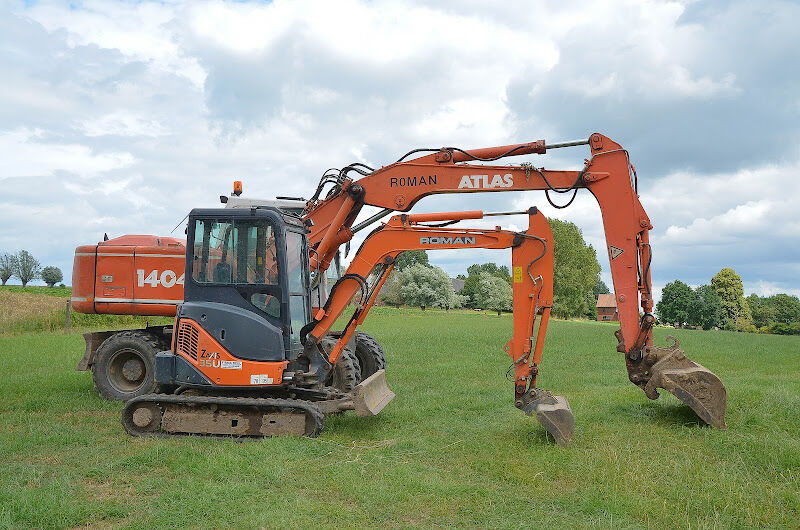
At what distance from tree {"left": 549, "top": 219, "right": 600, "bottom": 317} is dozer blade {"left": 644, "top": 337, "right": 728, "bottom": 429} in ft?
186

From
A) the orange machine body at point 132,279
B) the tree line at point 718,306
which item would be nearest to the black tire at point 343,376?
the orange machine body at point 132,279

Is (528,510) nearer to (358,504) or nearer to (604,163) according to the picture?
(358,504)

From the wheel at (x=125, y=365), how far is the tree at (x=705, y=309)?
68.6 metres

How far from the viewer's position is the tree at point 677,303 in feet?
232

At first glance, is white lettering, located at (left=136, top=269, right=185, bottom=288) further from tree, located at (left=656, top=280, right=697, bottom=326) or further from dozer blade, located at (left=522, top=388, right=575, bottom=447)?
tree, located at (left=656, top=280, right=697, bottom=326)

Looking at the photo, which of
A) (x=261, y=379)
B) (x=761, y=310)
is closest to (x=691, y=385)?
(x=261, y=379)

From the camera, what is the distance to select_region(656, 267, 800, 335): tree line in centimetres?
6988

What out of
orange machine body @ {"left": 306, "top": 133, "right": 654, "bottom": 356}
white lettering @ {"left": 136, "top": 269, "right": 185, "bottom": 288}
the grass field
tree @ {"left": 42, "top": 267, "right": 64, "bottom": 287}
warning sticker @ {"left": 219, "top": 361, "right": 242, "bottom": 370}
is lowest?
the grass field

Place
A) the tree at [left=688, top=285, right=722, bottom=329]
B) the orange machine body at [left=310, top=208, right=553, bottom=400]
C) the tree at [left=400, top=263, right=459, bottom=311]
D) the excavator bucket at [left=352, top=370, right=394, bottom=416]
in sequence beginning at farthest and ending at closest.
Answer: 1. the tree at [left=688, top=285, right=722, bottom=329]
2. the tree at [left=400, top=263, right=459, bottom=311]
3. the excavator bucket at [left=352, top=370, right=394, bottom=416]
4. the orange machine body at [left=310, top=208, right=553, bottom=400]

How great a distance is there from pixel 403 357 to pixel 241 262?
10480 mm

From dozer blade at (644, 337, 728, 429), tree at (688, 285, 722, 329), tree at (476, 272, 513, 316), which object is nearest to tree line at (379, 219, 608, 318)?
tree at (476, 272, 513, 316)

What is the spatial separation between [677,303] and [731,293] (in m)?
6.83

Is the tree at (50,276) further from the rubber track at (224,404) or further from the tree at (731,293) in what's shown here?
the tree at (731,293)

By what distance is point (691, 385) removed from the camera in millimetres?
8453
